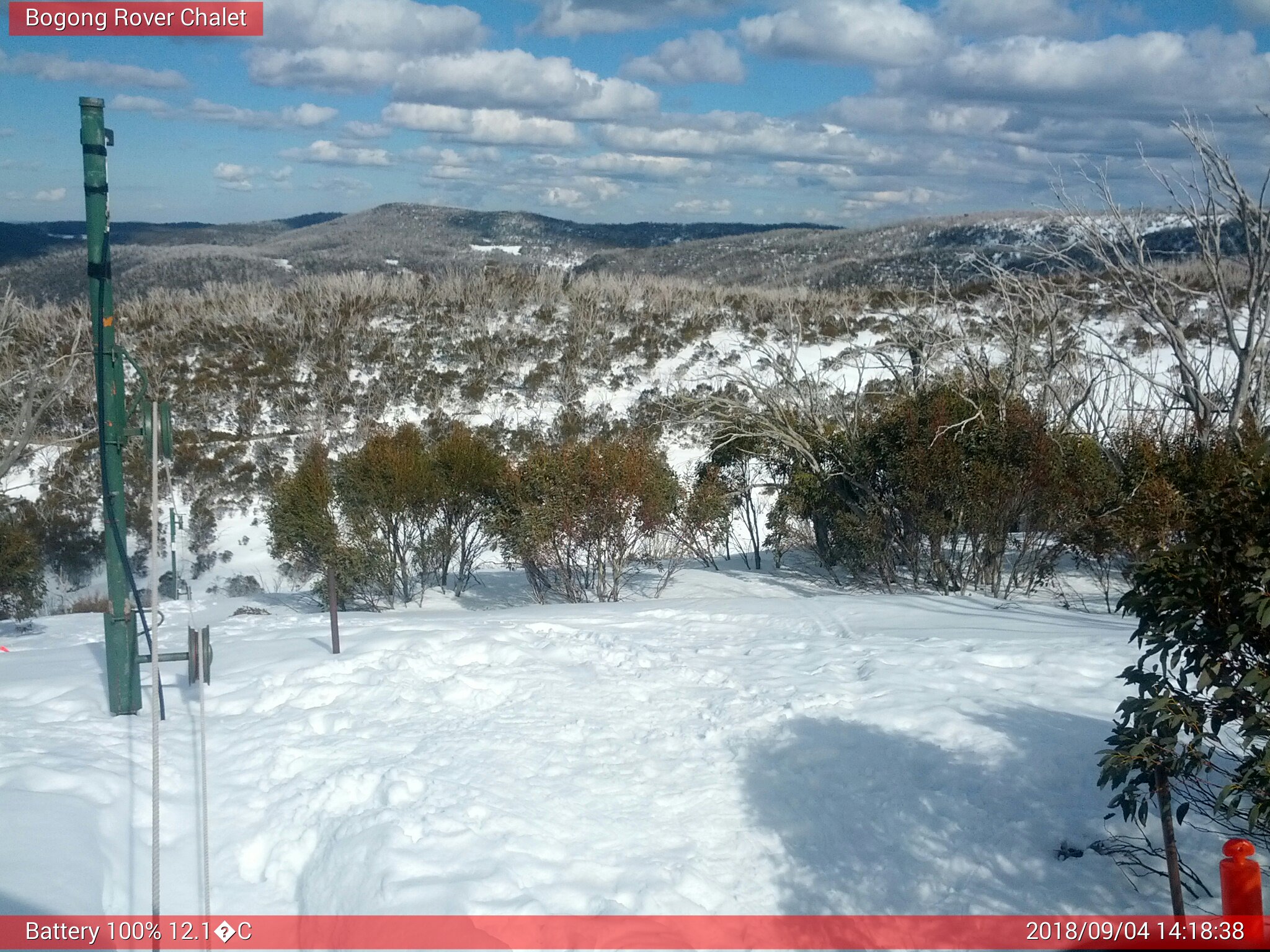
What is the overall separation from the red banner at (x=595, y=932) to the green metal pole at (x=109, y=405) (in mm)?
2362

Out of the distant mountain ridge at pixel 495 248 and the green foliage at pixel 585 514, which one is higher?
the distant mountain ridge at pixel 495 248

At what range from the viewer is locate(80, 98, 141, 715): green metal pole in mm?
5789

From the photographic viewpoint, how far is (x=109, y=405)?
595 centimetres

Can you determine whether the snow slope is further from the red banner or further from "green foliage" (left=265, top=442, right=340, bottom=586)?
"green foliage" (left=265, top=442, right=340, bottom=586)

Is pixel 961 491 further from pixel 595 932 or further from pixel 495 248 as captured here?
pixel 495 248

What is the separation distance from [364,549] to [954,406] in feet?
27.8

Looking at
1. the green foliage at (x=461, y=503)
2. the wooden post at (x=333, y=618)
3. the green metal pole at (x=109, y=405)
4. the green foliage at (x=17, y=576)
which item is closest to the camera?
the green metal pole at (x=109, y=405)

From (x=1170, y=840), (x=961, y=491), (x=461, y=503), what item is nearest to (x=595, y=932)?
(x=1170, y=840)

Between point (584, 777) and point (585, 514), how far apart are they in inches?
285

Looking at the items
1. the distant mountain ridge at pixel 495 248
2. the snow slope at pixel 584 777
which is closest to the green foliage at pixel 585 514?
the snow slope at pixel 584 777

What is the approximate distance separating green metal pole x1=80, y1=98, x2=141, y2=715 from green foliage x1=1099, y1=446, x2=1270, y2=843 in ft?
17.7

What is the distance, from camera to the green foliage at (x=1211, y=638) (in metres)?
3.20

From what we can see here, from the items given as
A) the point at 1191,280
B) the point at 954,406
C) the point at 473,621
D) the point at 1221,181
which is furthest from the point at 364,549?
the point at 1191,280

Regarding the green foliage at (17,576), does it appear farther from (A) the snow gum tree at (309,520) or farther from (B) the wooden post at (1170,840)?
(B) the wooden post at (1170,840)
